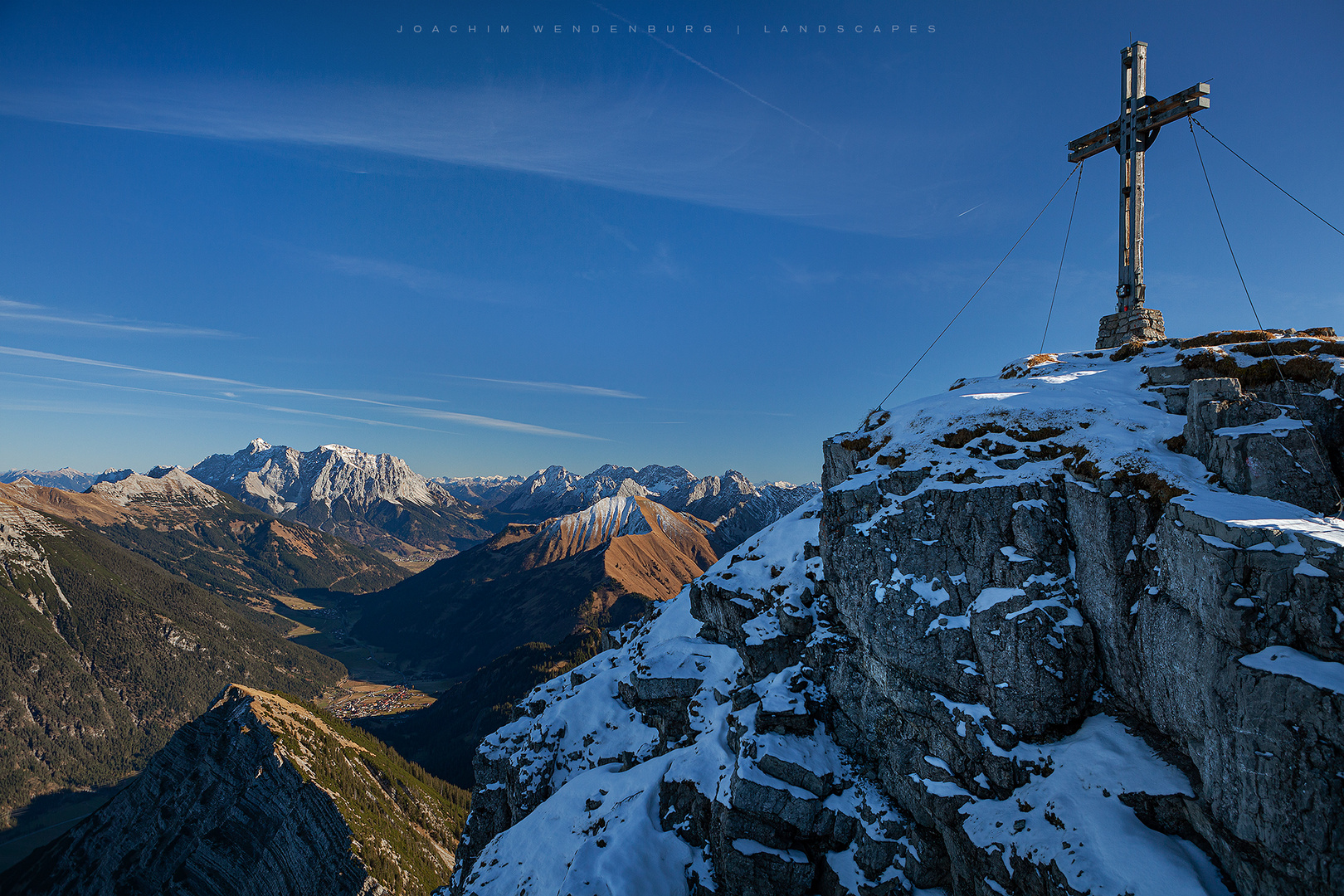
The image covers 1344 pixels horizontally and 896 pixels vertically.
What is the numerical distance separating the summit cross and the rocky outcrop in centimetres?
15997

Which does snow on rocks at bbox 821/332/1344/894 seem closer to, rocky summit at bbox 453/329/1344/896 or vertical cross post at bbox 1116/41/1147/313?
rocky summit at bbox 453/329/1344/896

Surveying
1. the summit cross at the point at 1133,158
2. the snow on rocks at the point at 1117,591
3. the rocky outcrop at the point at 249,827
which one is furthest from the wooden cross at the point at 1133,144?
the rocky outcrop at the point at 249,827

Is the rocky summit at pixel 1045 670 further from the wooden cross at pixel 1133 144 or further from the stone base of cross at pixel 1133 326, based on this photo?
the wooden cross at pixel 1133 144

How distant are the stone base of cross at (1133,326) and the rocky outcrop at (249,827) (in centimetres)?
15787

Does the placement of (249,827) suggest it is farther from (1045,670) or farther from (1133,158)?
(1133,158)

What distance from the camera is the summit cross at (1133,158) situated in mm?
37094

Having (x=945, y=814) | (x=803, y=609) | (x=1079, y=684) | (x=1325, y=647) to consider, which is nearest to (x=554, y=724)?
(x=803, y=609)

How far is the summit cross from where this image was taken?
3709 centimetres

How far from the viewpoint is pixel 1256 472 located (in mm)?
23859

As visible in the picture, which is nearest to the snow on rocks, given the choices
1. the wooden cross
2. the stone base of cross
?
the stone base of cross

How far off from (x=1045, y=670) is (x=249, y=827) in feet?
553

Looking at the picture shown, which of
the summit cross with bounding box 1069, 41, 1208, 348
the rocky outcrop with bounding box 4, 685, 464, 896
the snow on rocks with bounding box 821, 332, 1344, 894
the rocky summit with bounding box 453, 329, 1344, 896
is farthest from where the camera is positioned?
the rocky outcrop with bounding box 4, 685, 464, 896

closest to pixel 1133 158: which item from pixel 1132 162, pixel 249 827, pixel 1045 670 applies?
pixel 1132 162

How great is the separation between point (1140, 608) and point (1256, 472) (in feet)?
26.3
